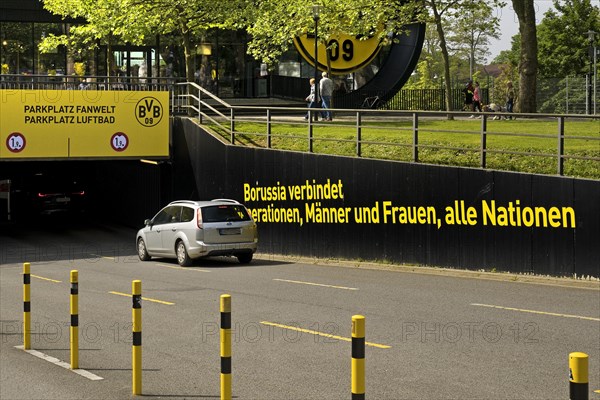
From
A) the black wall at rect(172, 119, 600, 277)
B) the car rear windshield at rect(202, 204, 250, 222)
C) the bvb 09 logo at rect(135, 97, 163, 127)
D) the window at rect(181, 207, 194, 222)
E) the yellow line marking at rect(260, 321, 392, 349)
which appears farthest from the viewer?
the bvb 09 logo at rect(135, 97, 163, 127)

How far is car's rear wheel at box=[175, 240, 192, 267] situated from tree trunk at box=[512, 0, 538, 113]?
12.8m

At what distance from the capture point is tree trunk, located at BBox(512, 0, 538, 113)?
32.4 metres

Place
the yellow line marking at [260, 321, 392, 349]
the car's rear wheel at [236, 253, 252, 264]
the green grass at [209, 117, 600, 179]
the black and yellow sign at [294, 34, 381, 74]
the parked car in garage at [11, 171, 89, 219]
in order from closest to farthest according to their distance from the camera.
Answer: the yellow line marking at [260, 321, 392, 349] → the green grass at [209, 117, 600, 179] → the car's rear wheel at [236, 253, 252, 264] → the parked car in garage at [11, 171, 89, 219] → the black and yellow sign at [294, 34, 381, 74]

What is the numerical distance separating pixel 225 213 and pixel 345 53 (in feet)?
87.6

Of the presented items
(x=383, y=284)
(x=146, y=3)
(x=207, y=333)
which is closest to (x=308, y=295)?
(x=383, y=284)

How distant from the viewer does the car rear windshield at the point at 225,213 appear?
2439 centimetres

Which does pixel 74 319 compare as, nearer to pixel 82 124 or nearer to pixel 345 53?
pixel 82 124

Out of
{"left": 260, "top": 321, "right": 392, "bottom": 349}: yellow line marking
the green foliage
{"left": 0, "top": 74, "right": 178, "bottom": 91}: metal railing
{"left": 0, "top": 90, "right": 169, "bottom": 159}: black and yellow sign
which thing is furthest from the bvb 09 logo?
{"left": 260, "top": 321, "right": 392, "bottom": 349}: yellow line marking

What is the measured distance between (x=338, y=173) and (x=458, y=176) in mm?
4278

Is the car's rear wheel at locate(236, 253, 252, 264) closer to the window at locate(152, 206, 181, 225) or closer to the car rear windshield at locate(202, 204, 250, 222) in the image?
the car rear windshield at locate(202, 204, 250, 222)

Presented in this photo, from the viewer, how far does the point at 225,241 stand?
24328mm

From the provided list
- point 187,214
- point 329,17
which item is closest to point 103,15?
point 329,17

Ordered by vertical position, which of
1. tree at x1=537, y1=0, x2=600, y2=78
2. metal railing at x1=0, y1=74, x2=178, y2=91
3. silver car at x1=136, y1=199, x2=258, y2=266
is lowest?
silver car at x1=136, y1=199, x2=258, y2=266

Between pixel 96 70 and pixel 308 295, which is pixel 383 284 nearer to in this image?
pixel 308 295
